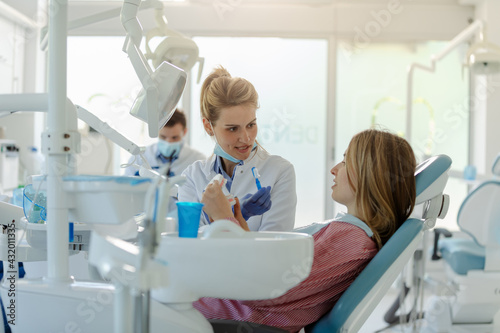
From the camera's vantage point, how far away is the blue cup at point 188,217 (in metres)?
1.08

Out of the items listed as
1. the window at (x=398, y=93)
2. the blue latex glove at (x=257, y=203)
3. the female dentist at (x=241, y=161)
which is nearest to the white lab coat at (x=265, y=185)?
the female dentist at (x=241, y=161)

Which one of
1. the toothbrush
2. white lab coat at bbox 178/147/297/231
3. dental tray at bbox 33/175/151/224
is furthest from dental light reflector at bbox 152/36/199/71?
dental tray at bbox 33/175/151/224

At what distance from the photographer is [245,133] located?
1.74 meters

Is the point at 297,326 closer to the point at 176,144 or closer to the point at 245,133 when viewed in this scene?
the point at 245,133

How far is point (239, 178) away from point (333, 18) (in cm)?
274

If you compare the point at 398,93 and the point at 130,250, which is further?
the point at 398,93

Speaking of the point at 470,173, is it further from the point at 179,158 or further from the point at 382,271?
the point at 382,271

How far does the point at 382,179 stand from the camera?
1.38m

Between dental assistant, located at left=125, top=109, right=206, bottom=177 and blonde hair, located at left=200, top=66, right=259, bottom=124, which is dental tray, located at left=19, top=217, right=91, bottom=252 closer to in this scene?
blonde hair, located at left=200, top=66, right=259, bottom=124

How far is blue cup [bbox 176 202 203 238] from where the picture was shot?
1080mm

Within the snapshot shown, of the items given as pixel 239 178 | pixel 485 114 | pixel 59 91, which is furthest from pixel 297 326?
pixel 485 114

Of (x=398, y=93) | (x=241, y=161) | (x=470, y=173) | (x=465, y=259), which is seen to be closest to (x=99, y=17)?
(x=241, y=161)

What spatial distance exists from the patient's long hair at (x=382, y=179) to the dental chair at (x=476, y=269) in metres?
1.35

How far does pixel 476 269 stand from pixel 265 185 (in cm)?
147
